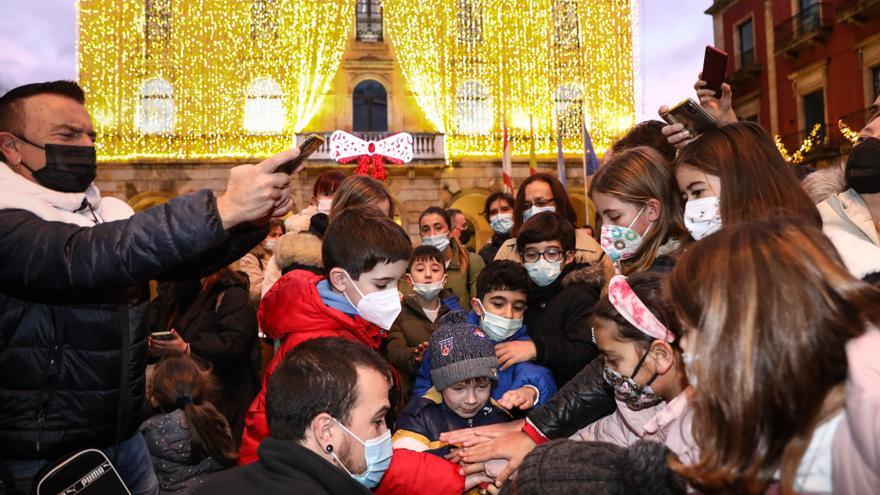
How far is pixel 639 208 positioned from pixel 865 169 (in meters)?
0.92

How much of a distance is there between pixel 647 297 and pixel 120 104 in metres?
22.5

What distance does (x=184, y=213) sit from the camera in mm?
2113

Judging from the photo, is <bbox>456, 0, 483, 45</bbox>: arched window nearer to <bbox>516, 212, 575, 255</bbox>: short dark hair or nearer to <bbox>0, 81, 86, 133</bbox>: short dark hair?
<bbox>516, 212, 575, 255</bbox>: short dark hair

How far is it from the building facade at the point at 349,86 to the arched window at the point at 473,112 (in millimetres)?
37

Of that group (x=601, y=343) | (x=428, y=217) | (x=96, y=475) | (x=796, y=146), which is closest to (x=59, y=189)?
(x=96, y=475)

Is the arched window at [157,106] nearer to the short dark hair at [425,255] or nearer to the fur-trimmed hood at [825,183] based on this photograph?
the short dark hair at [425,255]

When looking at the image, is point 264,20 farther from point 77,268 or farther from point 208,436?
point 77,268

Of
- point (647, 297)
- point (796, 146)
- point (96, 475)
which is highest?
point (796, 146)

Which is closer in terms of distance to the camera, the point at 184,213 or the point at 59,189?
the point at 184,213

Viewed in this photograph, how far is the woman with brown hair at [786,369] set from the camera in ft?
4.41

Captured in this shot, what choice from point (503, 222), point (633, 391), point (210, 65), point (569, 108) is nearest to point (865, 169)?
point (633, 391)

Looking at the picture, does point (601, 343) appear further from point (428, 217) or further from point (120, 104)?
point (120, 104)

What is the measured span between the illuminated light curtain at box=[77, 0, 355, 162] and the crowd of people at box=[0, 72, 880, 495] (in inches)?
737

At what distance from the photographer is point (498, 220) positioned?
691cm
